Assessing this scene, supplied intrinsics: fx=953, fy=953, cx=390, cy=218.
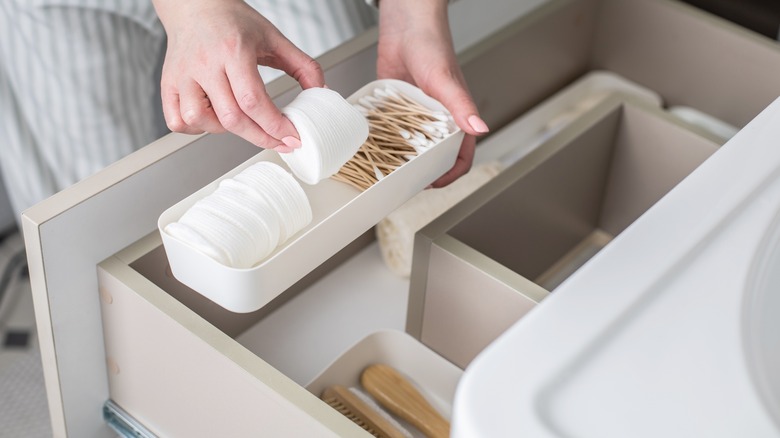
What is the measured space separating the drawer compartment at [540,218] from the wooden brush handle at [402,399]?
2.1 inches

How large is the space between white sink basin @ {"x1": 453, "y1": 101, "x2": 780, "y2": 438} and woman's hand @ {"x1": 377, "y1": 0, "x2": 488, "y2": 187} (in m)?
0.28

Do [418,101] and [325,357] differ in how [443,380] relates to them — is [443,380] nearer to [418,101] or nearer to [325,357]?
[325,357]

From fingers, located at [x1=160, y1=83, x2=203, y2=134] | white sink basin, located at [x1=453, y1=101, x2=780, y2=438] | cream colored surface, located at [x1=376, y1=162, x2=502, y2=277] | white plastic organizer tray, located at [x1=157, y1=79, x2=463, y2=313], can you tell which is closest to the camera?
white sink basin, located at [x1=453, y1=101, x2=780, y2=438]

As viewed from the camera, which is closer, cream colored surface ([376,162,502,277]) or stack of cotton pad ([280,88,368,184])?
stack of cotton pad ([280,88,368,184])

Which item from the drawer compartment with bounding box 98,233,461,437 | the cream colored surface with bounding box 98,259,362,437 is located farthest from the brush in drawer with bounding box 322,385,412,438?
the cream colored surface with bounding box 98,259,362,437

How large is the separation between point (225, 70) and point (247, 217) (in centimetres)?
15

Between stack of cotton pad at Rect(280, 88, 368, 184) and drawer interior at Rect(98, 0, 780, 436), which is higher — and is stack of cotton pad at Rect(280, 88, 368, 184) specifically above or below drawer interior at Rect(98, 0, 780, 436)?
above

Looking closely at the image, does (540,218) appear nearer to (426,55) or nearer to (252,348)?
(426,55)

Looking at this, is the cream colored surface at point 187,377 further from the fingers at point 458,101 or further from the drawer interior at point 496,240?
the fingers at point 458,101

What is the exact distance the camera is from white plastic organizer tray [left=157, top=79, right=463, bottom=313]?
71 cm

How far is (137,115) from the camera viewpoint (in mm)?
1384

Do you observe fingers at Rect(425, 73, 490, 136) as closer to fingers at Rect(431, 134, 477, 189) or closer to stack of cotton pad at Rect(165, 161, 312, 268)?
fingers at Rect(431, 134, 477, 189)

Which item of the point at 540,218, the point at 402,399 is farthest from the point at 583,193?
the point at 402,399

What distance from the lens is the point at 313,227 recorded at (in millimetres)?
788
